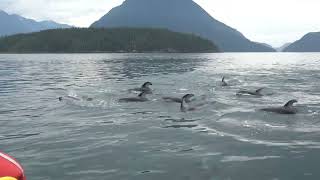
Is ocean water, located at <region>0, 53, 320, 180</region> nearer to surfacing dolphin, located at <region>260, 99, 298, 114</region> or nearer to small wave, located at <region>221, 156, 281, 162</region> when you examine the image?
small wave, located at <region>221, 156, 281, 162</region>

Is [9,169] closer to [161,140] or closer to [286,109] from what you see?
[161,140]

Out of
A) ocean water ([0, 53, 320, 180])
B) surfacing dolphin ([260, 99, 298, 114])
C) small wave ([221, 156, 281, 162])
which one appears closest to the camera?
ocean water ([0, 53, 320, 180])

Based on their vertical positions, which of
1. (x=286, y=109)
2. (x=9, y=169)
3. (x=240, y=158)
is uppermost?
(x=9, y=169)

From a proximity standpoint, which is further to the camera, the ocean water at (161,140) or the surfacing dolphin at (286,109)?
the surfacing dolphin at (286,109)

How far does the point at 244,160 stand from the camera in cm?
1470

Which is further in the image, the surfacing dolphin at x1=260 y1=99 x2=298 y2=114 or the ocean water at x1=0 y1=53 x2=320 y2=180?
the surfacing dolphin at x1=260 y1=99 x2=298 y2=114

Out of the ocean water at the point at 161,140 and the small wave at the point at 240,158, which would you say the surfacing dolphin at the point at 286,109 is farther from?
the small wave at the point at 240,158

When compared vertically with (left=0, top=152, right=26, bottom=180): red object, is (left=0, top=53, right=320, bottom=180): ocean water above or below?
below

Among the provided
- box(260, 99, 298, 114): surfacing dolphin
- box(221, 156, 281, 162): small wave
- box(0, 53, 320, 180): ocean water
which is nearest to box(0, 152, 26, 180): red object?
box(0, 53, 320, 180): ocean water

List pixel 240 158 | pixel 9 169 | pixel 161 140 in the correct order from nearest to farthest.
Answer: pixel 9 169, pixel 240 158, pixel 161 140

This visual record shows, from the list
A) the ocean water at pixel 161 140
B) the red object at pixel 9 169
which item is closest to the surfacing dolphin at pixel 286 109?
the ocean water at pixel 161 140

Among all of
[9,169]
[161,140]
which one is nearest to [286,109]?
[161,140]

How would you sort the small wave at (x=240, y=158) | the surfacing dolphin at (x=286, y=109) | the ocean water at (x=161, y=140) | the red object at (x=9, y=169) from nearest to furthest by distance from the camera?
the red object at (x=9, y=169)
the ocean water at (x=161, y=140)
the small wave at (x=240, y=158)
the surfacing dolphin at (x=286, y=109)

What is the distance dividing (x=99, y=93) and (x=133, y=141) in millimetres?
19206
